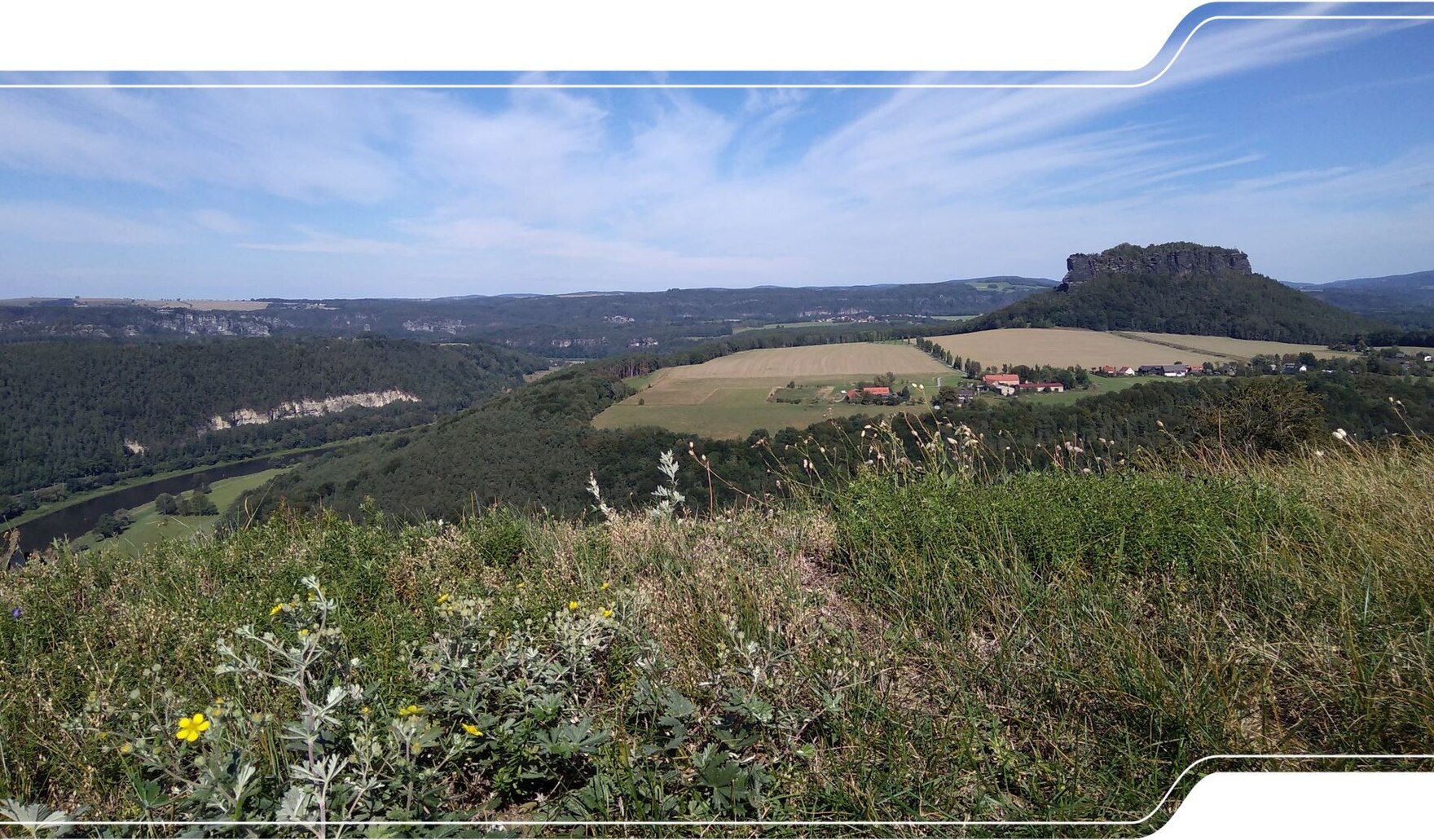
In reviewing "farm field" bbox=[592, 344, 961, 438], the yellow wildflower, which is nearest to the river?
the yellow wildflower

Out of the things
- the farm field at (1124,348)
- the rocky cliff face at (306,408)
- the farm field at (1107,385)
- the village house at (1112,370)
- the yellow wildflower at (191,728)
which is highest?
the farm field at (1124,348)

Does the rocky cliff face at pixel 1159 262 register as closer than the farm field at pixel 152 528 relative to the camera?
Yes

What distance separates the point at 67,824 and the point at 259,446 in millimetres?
11895

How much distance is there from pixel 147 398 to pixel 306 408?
772 cm

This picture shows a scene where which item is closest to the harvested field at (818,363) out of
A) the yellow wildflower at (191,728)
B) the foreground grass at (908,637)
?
the foreground grass at (908,637)

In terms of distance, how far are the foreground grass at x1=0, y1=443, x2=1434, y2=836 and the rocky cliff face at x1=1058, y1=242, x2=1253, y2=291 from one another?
105 centimetres

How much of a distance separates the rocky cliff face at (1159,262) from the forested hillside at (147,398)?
472cm

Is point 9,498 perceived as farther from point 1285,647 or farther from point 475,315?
point 1285,647

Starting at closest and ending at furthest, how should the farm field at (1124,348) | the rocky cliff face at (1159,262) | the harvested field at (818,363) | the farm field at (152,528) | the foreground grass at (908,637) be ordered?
the foreground grass at (908,637) → the rocky cliff face at (1159,262) → the farm field at (1124,348) → the farm field at (152,528) → the harvested field at (818,363)

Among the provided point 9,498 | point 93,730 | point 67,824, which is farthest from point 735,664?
point 9,498

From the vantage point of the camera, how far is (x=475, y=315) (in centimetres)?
616

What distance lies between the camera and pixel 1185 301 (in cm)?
211

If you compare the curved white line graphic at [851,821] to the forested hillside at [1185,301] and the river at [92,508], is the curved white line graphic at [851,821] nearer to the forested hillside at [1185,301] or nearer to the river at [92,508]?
the forested hillside at [1185,301]

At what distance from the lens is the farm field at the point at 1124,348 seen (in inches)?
104
